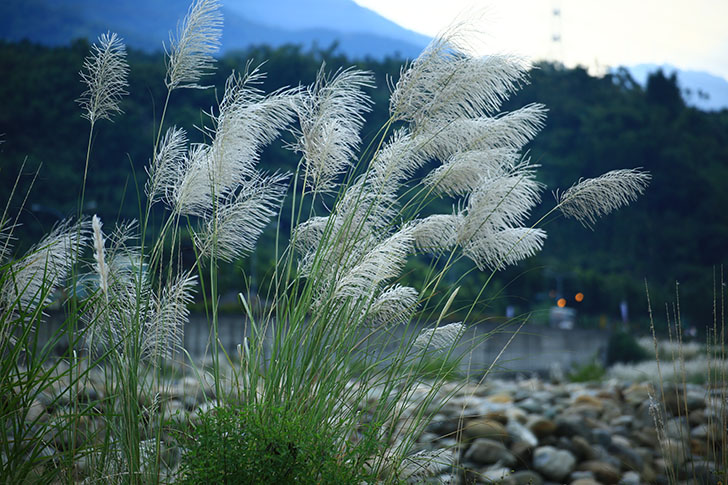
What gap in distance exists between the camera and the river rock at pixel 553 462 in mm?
5688

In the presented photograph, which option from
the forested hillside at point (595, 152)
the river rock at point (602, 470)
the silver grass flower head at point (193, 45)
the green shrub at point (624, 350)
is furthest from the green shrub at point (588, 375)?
the forested hillside at point (595, 152)

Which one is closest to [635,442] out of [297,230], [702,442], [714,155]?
[702,442]

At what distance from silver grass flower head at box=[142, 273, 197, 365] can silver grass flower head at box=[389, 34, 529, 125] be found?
109cm

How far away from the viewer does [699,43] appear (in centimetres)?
2169

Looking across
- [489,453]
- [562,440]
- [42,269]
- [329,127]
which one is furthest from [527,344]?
[42,269]

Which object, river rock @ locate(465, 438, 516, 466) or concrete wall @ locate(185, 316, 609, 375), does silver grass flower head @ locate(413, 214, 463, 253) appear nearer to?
river rock @ locate(465, 438, 516, 466)

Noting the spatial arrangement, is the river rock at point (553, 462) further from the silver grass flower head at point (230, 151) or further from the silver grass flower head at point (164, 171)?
the silver grass flower head at point (164, 171)

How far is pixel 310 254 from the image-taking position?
2.71m

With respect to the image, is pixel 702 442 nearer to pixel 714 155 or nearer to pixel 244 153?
pixel 244 153

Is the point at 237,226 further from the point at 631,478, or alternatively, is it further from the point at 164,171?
the point at 631,478

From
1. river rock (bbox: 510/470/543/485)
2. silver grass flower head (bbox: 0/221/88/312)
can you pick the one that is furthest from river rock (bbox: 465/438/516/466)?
silver grass flower head (bbox: 0/221/88/312)

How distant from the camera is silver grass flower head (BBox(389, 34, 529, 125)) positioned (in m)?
2.69

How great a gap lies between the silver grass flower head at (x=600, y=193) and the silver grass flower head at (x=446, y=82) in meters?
0.52

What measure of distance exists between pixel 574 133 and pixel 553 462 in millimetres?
44898
